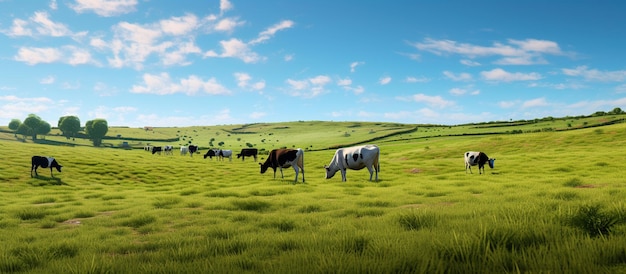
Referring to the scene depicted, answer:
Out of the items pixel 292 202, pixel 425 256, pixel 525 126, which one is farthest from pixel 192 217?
pixel 525 126

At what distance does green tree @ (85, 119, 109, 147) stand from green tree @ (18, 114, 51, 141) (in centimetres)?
1715

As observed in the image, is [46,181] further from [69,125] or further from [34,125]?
[34,125]

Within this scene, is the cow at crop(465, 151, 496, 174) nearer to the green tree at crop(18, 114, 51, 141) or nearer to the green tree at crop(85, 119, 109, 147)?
the green tree at crop(85, 119, 109, 147)

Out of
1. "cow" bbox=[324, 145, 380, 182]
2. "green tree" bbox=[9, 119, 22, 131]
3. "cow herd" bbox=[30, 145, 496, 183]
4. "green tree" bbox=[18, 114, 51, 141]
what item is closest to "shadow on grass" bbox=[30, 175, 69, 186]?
"cow herd" bbox=[30, 145, 496, 183]

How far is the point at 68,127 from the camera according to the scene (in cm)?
12938

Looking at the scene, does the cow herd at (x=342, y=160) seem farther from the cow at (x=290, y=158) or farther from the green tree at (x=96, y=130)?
the green tree at (x=96, y=130)

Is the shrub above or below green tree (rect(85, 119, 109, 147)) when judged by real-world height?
below

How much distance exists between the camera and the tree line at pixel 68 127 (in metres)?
124

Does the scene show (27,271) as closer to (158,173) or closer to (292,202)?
(292,202)

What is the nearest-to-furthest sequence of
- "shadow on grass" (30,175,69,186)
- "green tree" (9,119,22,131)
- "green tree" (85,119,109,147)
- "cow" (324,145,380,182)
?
"cow" (324,145,380,182), "shadow on grass" (30,175,69,186), "green tree" (85,119,109,147), "green tree" (9,119,22,131)

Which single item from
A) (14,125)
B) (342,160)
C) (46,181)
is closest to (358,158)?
(342,160)

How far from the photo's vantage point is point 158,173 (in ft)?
120

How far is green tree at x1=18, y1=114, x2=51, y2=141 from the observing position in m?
126

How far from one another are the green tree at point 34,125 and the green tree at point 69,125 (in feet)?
16.7
